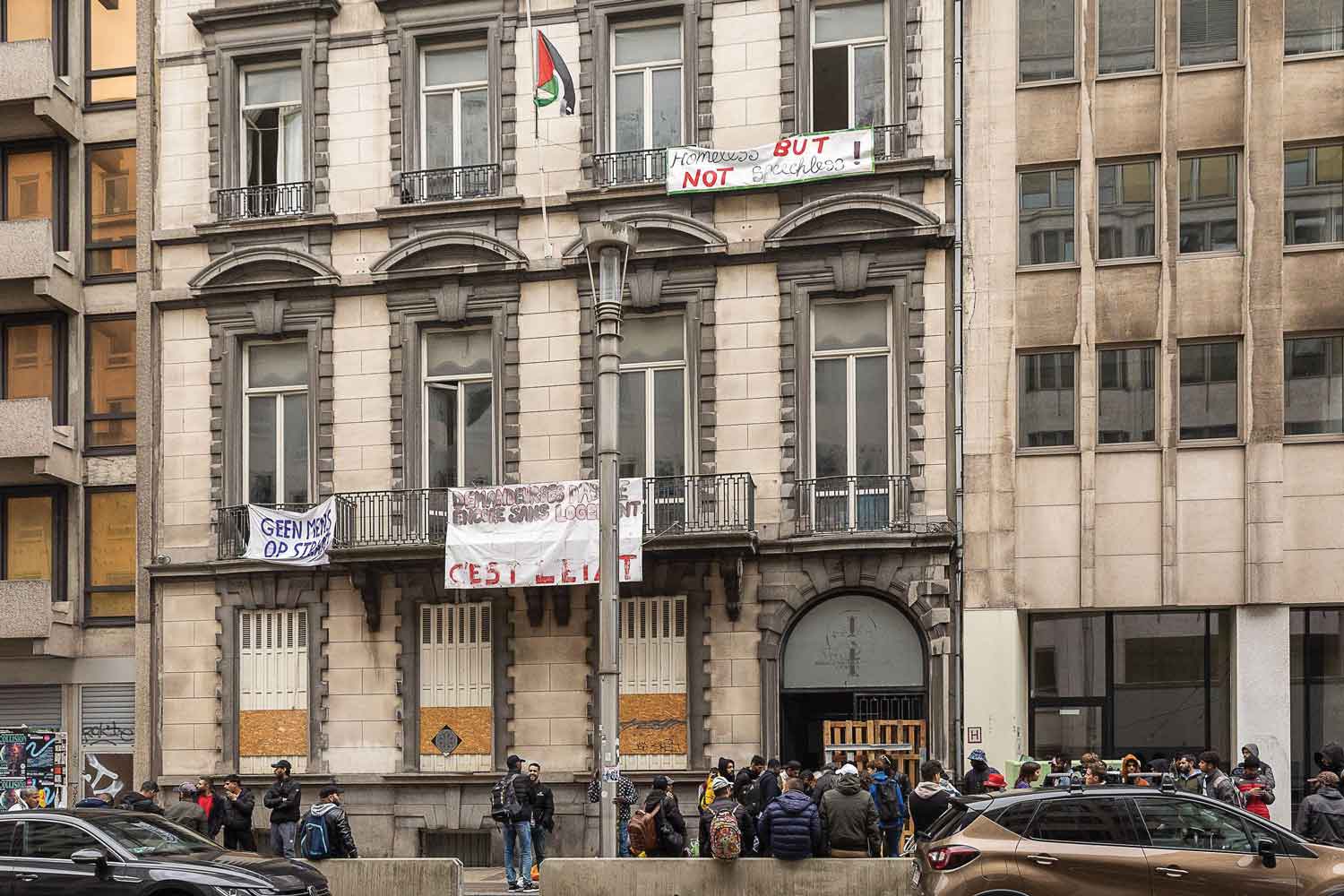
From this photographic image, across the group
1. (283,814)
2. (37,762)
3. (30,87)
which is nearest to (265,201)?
(30,87)

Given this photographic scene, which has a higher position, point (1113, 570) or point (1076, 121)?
point (1076, 121)

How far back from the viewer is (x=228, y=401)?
91.8 feet

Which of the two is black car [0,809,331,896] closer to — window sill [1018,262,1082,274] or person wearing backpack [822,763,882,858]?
person wearing backpack [822,763,882,858]

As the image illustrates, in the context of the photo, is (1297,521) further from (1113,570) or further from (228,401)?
(228,401)

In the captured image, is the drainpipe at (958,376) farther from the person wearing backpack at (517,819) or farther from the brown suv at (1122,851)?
the brown suv at (1122,851)

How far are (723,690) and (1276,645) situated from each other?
8.59 m

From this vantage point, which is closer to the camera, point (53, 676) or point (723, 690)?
point (723, 690)

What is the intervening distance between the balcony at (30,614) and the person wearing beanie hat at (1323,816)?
2155 centimetres

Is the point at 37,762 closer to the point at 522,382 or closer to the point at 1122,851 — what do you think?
the point at 522,382

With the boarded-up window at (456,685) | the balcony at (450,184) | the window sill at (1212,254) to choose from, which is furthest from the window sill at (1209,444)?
the balcony at (450,184)

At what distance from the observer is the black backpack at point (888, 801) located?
20.5 meters

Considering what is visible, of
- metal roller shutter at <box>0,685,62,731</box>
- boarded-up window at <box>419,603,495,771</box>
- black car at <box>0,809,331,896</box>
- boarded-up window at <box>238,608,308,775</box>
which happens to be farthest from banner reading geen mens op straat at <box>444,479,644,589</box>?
metal roller shutter at <box>0,685,62,731</box>

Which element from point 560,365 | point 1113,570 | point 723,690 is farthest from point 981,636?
point 560,365

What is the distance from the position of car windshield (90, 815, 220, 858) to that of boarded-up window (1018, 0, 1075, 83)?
17.2 m
